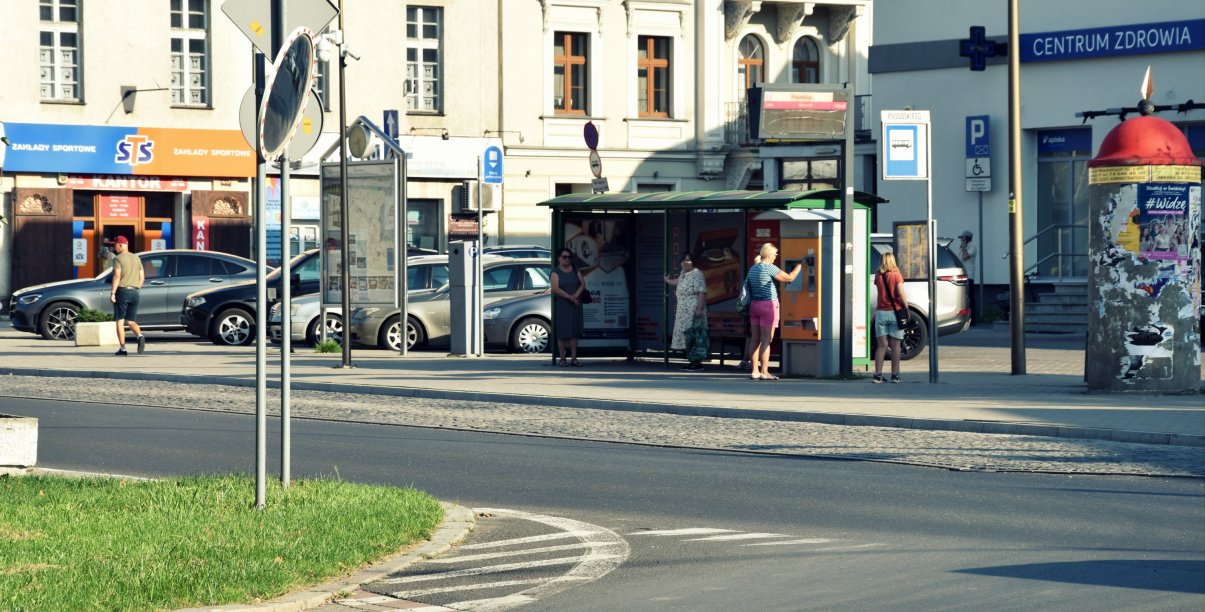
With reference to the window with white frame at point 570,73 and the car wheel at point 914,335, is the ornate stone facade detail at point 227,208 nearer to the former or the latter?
the window with white frame at point 570,73

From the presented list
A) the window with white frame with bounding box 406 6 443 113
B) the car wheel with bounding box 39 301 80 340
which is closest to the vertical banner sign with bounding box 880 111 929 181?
the car wheel with bounding box 39 301 80 340

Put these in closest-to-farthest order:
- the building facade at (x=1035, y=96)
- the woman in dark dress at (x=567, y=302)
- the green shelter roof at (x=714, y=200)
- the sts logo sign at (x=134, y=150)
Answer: the green shelter roof at (x=714, y=200), the woman in dark dress at (x=567, y=302), the building facade at (x=1035, y=96), the sts logo sign at (x=134, y=150)

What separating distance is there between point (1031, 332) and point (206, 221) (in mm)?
19730

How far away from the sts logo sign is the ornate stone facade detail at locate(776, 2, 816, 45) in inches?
681

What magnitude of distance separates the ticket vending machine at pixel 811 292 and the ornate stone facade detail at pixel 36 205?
2348 cm

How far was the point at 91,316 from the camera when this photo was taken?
95.3 feet

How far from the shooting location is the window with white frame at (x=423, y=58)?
148 ft

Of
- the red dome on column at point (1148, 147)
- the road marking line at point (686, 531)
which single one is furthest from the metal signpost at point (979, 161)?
the road marking line at point (686, 531)

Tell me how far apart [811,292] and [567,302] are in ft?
11.8

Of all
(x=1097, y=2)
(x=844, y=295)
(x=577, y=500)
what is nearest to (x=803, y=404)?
(x=844, y=295)

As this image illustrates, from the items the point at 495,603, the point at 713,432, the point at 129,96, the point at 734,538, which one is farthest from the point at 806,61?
the point at 495,603

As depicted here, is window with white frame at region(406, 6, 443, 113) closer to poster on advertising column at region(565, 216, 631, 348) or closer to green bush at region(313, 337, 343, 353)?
green bush at region(313, 337, 343, 353)

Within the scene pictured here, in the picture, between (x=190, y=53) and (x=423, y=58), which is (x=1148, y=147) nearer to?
(x=190, y=53)

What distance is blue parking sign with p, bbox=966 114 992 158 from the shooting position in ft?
117
